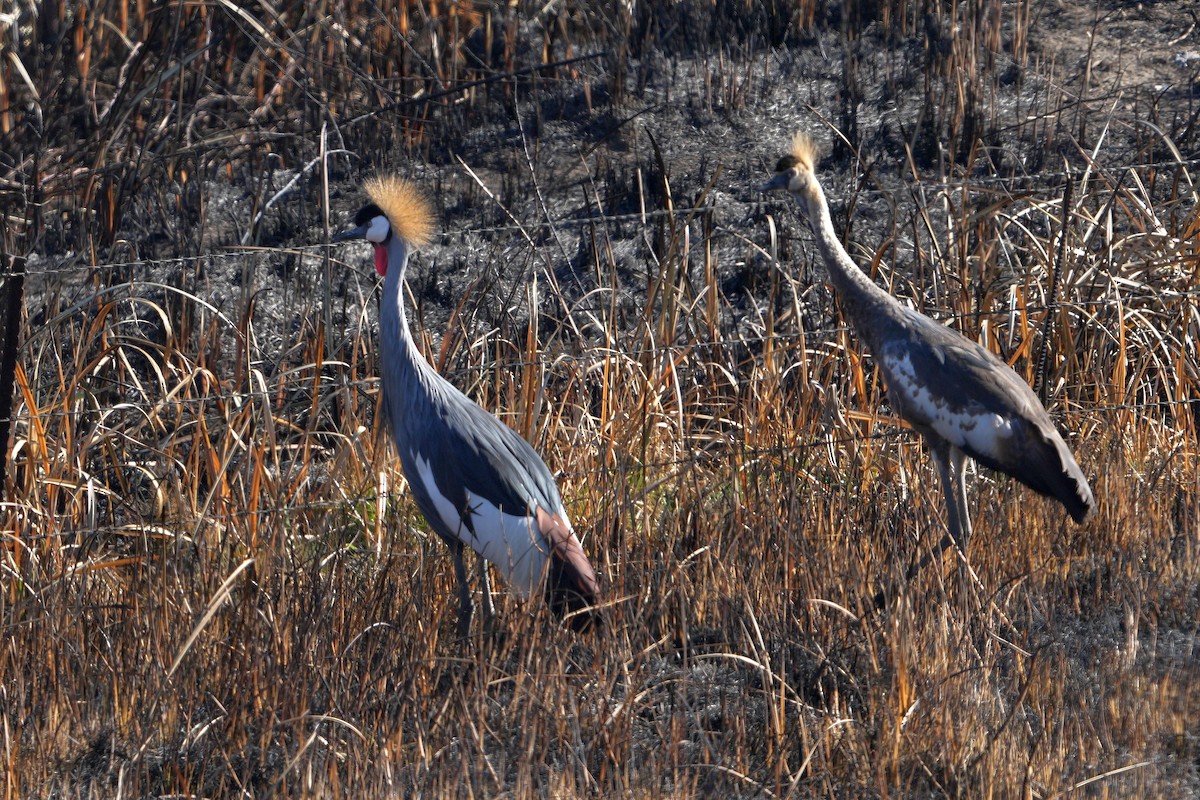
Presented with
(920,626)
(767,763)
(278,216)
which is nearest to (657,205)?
(278,216)

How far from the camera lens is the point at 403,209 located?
179 inches

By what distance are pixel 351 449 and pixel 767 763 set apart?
2.41 metres

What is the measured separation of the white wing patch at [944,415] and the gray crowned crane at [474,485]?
1.23m

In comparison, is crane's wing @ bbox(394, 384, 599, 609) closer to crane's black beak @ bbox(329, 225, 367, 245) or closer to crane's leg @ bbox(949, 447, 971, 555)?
crane's black beak @ bbox(329, 225, 367, 245)

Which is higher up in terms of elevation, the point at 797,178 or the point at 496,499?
the point at 797,178

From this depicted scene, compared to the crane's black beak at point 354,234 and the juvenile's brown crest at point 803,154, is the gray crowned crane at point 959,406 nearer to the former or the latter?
the juvenile's brown crest at point 803,154

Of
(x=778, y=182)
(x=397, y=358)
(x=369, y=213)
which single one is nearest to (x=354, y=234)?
(x=369, y=213)

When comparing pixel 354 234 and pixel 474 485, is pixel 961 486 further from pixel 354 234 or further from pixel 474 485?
pixel 354 234

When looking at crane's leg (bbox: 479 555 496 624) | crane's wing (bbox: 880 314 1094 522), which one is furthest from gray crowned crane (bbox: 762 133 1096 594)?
crane's leg (bbox: 479 555 496 624)

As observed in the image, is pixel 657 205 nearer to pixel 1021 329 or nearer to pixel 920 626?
pixel 1021 329

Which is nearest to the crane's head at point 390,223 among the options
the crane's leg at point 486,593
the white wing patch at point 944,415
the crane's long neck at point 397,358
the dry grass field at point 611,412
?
the crane's long neck at point 397,358

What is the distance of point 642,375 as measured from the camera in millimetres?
5547

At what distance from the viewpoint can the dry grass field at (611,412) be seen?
3.33 meters

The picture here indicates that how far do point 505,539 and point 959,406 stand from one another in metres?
1.54
